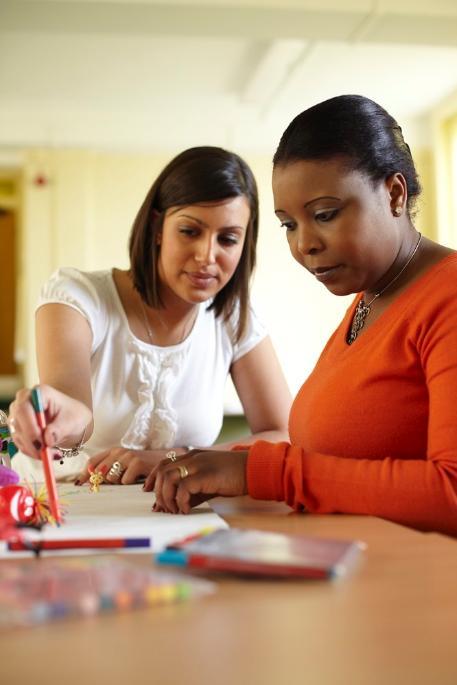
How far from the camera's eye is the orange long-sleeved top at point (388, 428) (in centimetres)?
99

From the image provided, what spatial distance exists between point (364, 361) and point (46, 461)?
1.55 ft

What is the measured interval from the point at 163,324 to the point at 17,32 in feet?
Answer: 10.3

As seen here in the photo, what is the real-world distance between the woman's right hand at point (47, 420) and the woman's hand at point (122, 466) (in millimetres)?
227

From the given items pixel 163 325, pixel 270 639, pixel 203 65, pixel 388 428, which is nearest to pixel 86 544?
pixel 270 639

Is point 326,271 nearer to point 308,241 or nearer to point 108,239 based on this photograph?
point 308,241

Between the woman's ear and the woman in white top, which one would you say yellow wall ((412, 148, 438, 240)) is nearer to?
the woman in white top

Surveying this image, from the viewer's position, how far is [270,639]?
54cm

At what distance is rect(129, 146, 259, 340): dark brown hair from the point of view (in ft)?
5.89

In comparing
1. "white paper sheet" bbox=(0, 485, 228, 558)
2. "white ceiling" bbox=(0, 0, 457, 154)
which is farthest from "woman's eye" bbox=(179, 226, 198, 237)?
"white ceiling" bbox=(0, 0, 457, 154)

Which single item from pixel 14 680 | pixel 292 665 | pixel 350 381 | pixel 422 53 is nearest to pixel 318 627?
pixel 292 665

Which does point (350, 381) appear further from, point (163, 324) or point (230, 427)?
point (230, 427)

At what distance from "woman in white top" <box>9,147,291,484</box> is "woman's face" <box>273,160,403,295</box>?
59 centimetres

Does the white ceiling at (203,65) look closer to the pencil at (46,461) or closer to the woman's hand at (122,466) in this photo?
the woman's hand at (122,466)

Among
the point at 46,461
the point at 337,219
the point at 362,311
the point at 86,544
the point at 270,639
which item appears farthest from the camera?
the point at 362,311
